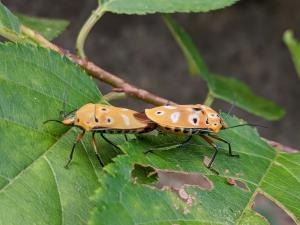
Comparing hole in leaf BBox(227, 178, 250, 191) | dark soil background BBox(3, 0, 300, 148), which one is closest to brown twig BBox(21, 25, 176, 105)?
hole in leaf BBox(227, 178, 250, 191)

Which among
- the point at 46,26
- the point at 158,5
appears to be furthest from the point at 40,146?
the point at 46,26

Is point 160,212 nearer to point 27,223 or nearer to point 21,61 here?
point 27,223

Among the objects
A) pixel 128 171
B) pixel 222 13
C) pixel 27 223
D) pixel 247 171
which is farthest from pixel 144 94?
pixel 222 13

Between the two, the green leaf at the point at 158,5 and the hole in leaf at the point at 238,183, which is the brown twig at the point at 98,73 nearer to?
the green leaf at the point at 158,5

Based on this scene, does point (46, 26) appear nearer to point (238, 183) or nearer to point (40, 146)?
point (40, 146)

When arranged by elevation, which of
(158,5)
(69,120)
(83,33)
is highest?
(158,5)

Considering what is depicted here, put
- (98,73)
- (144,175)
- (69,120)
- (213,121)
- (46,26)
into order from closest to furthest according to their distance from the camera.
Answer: (144,175), (69,120), (213,121), (98,73), (46,26)
